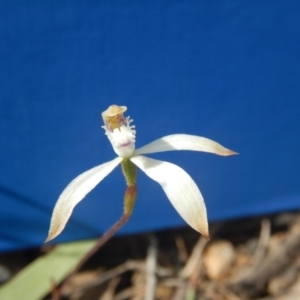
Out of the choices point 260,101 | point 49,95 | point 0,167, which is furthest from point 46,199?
point 260,101

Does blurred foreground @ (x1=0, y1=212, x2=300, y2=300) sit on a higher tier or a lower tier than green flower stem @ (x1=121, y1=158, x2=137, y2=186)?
higher

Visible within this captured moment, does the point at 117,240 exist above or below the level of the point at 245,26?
below

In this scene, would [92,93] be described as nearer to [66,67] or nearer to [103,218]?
[66,67]

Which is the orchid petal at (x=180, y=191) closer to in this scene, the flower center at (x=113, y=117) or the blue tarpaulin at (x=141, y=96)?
the flower center at (x=113, y=117)

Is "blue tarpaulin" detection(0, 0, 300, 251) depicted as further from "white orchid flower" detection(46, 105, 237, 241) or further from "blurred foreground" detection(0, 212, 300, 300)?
"white orchid flower" detection(46, 105, 237, 241)

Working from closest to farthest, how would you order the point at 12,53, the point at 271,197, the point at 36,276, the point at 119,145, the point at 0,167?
the point at 119,145 → the point at 12,53 → the point at 0,167 → the point at 36,276 → the point at 271,197

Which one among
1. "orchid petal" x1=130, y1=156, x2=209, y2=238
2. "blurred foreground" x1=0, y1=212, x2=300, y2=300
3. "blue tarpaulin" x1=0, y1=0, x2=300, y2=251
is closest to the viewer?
"orchid petal" x1=130, y1=156, x2=209, y2=238

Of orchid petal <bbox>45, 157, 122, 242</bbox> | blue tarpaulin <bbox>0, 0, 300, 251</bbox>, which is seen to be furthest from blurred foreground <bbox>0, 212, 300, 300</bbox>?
orchid petal <bbox>45, 157, 122, 242</bbox>

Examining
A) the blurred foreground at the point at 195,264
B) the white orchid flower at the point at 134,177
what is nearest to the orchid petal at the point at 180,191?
the white orchid flower at the point at 134,177
